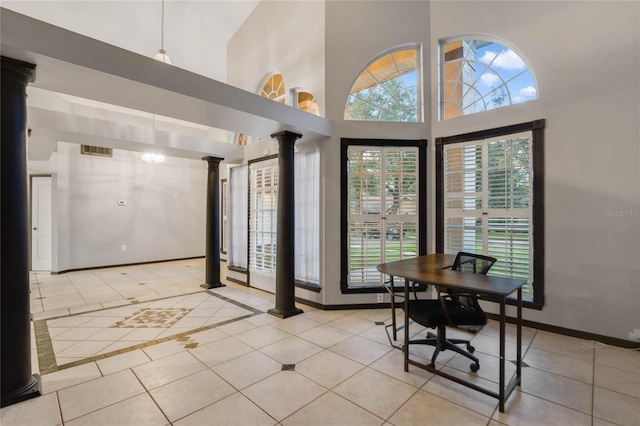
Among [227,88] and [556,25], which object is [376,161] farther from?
[556,25]

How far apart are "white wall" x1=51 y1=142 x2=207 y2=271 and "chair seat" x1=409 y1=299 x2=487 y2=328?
25.1 ft

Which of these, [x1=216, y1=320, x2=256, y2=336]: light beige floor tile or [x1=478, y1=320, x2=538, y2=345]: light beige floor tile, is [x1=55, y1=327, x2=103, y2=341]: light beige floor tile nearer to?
[x1=216, y1=320, x2=256, y2=336]: light beige floor tile

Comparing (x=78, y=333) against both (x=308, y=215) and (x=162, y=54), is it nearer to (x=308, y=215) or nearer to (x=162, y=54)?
(x=308, y=215)

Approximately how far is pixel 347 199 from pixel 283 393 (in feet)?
8.24

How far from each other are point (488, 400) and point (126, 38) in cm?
690

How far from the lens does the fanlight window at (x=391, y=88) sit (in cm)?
419

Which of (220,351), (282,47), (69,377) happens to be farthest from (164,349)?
(282,47)

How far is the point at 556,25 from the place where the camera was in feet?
10.5

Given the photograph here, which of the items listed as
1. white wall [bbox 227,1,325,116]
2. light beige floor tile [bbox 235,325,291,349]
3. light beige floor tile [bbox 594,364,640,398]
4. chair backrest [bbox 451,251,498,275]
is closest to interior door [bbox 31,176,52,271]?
white wall [bbox 227,1,325,116]

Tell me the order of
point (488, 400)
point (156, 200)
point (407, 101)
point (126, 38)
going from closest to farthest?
point (488, 400) → point (407, 101) → point (126, 38) → point (156, 200)

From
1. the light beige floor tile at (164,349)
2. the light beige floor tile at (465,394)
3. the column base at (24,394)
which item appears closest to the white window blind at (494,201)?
the light beige floor tile at (465,394)

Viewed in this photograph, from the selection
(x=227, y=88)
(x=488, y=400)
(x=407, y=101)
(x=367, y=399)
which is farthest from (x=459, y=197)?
(x=227, y=88)

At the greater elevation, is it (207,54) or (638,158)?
(207,54)

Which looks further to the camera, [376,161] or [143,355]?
[376,161]
